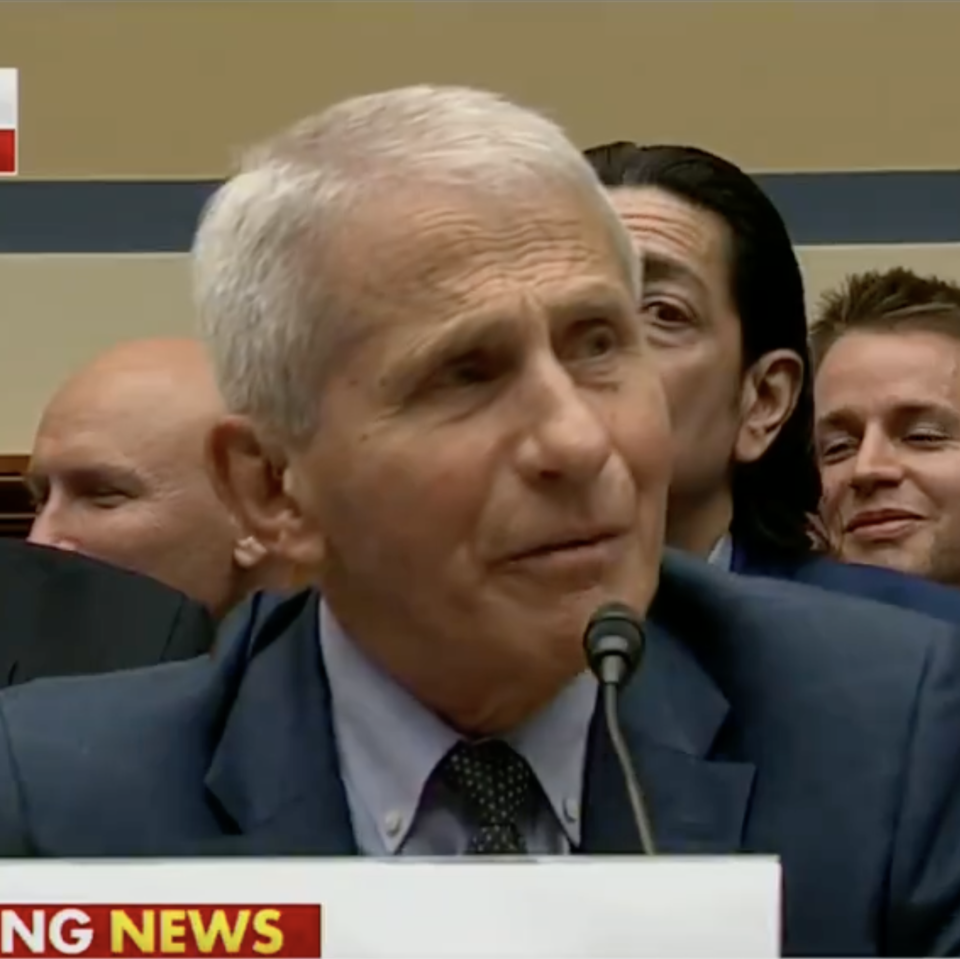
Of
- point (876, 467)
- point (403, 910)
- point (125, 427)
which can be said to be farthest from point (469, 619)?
point (125, 427)

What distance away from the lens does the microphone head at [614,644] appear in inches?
46.4

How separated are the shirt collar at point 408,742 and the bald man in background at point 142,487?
1524mm

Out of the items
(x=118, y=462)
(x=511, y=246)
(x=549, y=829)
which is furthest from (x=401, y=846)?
(x=118, y=462)

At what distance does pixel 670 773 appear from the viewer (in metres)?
1.38

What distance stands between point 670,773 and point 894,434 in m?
1.51

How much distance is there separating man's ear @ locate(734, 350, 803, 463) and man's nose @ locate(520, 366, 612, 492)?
1049mm

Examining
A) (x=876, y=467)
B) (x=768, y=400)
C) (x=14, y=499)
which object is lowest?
(x=14, y=499)

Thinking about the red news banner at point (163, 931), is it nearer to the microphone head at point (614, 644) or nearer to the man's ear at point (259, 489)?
the microphone head at point (614, 644)

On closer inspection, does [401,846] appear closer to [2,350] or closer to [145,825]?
[145,825]

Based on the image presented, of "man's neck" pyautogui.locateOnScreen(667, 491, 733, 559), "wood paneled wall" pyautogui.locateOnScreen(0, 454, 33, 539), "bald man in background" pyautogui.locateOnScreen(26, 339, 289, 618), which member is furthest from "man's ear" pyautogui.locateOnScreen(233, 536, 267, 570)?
"man's neck" pyautogui.locateOnScreen(667, 491, 733, 559)

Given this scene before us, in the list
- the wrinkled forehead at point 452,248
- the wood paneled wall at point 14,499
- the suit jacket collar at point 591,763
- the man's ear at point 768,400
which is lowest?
the wood paneled wall at point 14,499

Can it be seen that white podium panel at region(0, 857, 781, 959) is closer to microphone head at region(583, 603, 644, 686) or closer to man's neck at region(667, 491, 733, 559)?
microphone head at region(583, 603, 644, 686)

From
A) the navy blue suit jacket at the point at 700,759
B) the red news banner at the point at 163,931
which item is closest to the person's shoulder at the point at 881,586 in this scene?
the navy blue suit jacket at the point at 700,759

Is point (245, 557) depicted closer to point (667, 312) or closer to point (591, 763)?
point (667, 312)
